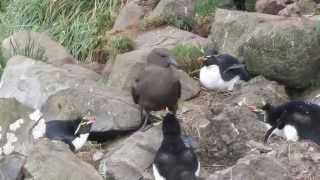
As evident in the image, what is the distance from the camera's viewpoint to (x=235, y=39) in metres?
10.0

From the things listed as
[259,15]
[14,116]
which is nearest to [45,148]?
[14,116]

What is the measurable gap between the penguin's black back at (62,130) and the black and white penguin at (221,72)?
6.13 ft

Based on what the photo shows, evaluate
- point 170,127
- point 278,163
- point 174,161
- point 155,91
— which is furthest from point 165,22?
point 278,163

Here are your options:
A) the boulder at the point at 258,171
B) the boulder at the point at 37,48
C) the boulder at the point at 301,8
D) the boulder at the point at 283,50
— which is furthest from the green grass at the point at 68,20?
the boulder at the point at 258,171

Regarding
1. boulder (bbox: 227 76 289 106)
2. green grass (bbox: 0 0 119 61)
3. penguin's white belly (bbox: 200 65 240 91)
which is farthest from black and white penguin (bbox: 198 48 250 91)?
green grass (bbox: 0 0 119 61)

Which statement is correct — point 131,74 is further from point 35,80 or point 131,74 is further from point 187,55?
point 35,80

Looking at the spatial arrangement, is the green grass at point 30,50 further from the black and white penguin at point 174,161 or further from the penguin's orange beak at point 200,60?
the black and white penguin at point 174,161

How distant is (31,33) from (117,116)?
279 centimetres

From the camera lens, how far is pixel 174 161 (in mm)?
7250

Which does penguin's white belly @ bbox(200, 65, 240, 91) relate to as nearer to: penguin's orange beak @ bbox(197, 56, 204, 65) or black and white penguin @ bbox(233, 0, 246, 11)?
penguin's orange beak @ bbox(197, 56, 204, 65)

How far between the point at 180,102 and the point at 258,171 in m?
3.04

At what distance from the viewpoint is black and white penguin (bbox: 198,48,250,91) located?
9.63 m

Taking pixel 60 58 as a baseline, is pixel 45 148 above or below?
above

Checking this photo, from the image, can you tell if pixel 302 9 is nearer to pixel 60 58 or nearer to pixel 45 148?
pixel 60 58
